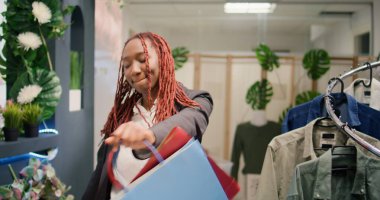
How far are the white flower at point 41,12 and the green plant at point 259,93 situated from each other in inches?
78.9

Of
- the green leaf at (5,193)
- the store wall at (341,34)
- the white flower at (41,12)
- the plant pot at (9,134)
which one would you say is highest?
the store wall at (341,34)

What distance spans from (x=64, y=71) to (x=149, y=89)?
3.04 feet

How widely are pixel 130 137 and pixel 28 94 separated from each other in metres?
0.91

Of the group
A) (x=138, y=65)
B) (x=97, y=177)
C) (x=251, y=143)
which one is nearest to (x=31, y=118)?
(x=97, y=177)

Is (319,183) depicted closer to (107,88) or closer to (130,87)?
(130,87)

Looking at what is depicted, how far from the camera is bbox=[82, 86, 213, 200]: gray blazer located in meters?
0.69

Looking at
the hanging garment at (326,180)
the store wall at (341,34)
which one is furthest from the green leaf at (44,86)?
the store wall at (341,34)

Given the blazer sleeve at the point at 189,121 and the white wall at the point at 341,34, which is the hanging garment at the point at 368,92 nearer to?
the blazer sleeve at the point at 189,121

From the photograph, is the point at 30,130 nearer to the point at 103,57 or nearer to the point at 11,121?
the point at 11,121

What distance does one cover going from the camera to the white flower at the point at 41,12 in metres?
1.38

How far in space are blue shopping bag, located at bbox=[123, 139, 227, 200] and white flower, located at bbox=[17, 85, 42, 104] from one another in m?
0.91

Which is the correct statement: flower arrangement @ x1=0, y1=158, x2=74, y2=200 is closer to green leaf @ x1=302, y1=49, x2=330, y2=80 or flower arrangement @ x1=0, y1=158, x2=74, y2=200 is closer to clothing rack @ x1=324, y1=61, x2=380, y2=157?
clothing rack @ x1=324, y1=61, x2=380, y2=157

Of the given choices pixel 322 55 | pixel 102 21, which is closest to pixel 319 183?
pixel 102 21

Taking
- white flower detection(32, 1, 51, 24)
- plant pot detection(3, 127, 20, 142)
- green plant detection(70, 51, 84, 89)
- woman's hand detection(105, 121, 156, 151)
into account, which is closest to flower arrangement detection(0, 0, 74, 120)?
white flower detection(32, 1, 51, 24)
